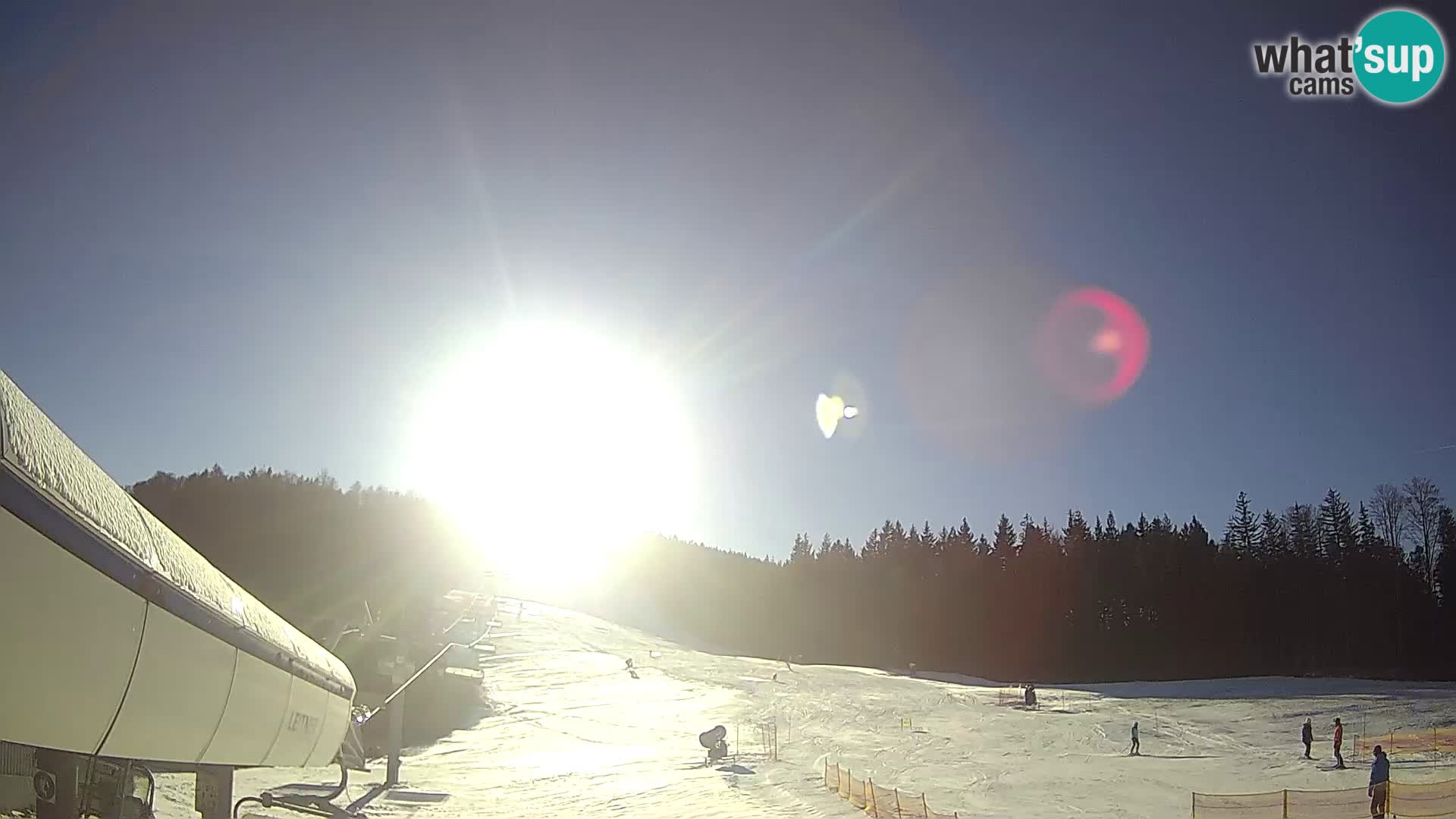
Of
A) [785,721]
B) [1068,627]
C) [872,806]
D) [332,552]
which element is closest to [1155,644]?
[1068,627]

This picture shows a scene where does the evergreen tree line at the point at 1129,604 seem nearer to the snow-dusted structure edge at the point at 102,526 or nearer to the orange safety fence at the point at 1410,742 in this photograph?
the orange safety fence at the point at 1410,742

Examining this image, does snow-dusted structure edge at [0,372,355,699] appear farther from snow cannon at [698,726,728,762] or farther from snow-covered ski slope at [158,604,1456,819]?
snow cannon at [698,726,728,762]

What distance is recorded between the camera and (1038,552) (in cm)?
8781

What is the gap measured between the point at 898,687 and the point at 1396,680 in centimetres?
3035

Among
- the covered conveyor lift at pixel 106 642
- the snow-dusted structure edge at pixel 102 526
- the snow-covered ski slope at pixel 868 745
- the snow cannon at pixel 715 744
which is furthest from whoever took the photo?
the snow cannon at pixel 715 744

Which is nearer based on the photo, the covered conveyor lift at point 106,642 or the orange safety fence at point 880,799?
the covered conveyor lift at point 106,642

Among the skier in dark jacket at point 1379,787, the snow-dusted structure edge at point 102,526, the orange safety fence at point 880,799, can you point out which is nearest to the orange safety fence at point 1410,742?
the skier in dark jacket at point 1379,787

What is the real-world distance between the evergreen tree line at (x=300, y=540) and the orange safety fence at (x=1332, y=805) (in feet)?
184

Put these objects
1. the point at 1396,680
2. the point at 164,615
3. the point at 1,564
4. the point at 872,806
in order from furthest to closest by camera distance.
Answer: the point at 1396,680 < the point at 872,806 < the point at 164,615 < the point at 1,564

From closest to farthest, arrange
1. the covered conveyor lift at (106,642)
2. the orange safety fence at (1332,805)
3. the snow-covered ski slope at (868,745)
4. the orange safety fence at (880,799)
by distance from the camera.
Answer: the covered conveyor lift at (106,642) < the orange safety fence at (1332,805) < the orange safety fence at (880,799) < the snow-covered ski slope at (868,745)

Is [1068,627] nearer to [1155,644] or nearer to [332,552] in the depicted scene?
[1155,644]

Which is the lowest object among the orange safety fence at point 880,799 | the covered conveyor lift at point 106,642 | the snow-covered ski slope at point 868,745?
the snow-covered ski slope at point 868,745

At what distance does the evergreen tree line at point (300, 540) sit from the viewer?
245 ft

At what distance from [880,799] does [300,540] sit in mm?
78174
